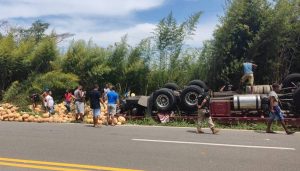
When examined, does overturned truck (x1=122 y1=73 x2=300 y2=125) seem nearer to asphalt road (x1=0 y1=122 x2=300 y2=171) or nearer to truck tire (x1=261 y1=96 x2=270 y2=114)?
truck tire (x1=261 y1=96 x2=270 y2=114)

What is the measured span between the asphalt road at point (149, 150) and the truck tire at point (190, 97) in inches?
98.0

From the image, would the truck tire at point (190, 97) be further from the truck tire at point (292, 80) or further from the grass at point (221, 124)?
the truck tire at point (292, 80)

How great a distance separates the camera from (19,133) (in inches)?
595

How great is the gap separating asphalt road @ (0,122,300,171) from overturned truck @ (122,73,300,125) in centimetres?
177

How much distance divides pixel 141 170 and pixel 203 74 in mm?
16334

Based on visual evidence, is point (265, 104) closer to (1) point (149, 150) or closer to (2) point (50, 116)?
(1) point (149, 150)

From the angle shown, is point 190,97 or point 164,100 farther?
point 164,100

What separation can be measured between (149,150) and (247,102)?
705 centimetres

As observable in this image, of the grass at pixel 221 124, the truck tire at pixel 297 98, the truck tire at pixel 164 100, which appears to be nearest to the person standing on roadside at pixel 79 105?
the grass at pixel 221 124

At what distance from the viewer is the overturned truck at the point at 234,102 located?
56.5 feet

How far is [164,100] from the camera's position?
18.8 meters

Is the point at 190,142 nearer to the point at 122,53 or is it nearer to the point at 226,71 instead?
the point at 226,71

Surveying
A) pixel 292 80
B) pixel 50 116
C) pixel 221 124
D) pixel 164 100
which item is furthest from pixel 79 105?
pixel 292 80

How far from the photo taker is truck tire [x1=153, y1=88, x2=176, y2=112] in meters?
18.6
